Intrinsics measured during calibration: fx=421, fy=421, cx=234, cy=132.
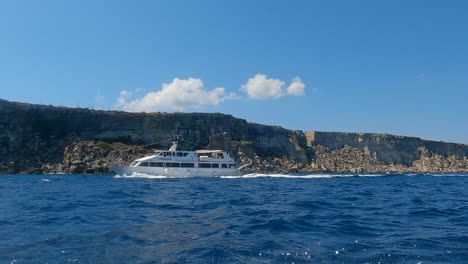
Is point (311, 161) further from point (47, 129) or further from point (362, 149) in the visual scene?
point (47, 129)

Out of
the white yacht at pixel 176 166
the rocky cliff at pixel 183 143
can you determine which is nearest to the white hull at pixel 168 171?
the white yacht at pixel 176 166

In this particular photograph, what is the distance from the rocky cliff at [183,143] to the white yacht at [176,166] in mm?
24369

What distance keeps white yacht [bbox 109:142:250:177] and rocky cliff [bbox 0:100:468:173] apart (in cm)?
2437

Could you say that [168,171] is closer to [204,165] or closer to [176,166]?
[176,166]

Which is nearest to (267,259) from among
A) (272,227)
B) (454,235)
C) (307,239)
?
(307,239)

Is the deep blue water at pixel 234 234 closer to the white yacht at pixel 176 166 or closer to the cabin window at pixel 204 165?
the white yacht at pixel 176 166

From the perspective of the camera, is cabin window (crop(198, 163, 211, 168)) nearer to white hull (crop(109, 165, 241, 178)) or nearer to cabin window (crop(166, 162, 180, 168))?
white hull (crop(109, 165, 241, 178))

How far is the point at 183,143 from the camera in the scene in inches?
4203

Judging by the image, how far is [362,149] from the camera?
143 m

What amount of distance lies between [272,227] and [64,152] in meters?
85.6

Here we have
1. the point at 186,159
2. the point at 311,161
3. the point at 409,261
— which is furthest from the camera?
the point at 311,161

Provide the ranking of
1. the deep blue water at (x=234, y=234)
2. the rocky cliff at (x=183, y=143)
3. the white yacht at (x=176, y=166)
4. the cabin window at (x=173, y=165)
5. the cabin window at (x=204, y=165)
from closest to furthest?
1. the deep blue water at (x=234, y=234)
2. the white yacht at (x=176, y=166)
3. the cabin window at (x=173, y=165)
4. the cabin window at (x=204, y=165)
5. the rocky cliff at (x=183, y=143)

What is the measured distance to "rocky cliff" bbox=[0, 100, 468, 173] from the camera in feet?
288

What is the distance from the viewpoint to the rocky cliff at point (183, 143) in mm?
87750
